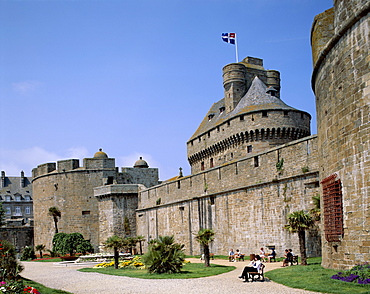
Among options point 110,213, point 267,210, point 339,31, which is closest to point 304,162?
point 267,210

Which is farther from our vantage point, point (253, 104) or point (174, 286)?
point (253, 104)

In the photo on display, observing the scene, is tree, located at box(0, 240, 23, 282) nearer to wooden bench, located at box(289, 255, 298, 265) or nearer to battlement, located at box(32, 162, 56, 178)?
wooden bench, located at box(289, 255, 298, 265)

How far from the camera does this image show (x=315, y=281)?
11930 mm

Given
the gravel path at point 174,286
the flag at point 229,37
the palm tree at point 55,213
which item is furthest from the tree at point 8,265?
the flag at point 229,37

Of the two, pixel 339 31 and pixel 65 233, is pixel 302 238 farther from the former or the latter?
pixel 65 233

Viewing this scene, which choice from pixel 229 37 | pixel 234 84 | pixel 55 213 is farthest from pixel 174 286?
pixel 229 37

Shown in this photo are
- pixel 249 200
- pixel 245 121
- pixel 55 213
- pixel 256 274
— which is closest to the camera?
pixel 256 274

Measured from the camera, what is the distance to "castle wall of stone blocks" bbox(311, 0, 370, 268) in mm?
11180

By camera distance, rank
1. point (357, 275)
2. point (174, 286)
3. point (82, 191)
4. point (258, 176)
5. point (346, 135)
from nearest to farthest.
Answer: point (357, 275) → point (346, 135) → point (174, 286) → point (258, 176) → point (82, 191)

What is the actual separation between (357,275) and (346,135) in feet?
11.1

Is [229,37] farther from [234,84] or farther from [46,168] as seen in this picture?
[46,168]

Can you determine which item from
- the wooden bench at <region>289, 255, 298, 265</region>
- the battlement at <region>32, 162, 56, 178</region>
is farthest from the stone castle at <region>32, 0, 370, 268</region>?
the wooden bench at <region>289, 255, 298, 265</region>

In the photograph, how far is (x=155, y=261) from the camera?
697 inches

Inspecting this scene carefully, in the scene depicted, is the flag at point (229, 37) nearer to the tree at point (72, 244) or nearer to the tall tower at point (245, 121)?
the tall tower at point (245, 121)
